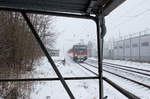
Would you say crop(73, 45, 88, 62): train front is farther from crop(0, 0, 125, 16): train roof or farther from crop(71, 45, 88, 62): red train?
crop(0, 0, 125, 16): train roof

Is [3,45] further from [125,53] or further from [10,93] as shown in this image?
[125,53]

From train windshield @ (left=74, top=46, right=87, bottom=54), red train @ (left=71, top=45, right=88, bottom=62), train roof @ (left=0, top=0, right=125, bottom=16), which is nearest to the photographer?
train roof @ (left=0, top=0, right=125, bottom=16)

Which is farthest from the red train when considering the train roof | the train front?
the train roof

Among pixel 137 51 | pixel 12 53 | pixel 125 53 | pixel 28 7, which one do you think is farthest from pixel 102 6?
pixel 125 53

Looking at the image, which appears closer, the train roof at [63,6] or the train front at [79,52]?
the train roof at [63,6]

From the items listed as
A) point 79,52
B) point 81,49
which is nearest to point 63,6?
point 79,52

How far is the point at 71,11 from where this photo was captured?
112 inches

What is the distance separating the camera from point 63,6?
8.71 ft

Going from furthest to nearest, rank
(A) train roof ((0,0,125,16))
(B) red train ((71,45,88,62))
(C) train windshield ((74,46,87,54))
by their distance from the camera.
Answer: (C) train windshield ((74,46,87,54)) < (B) red train ((71,45,88,62)) < (A) train roof ((0,0,125,16))

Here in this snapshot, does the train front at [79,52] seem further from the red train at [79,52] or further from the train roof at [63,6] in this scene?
the train roof at [63,6]

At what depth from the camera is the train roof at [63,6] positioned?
235 cm

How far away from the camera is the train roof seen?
2352 mm

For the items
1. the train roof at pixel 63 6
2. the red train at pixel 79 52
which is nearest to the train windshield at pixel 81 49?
the red train at pixel 79 52

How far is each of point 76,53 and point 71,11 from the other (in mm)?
22519
